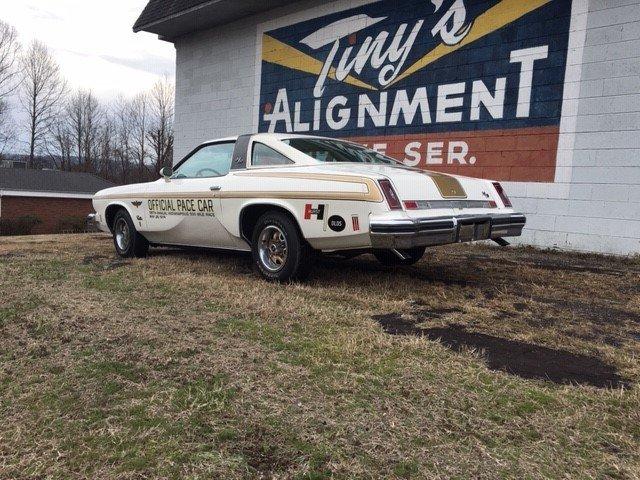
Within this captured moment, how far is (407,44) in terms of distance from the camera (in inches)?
400

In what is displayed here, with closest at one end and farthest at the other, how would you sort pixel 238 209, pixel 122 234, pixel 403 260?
1. pixel 238 209
2. pixel 403 260
3. pixel 122 234

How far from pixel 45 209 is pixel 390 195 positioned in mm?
44036

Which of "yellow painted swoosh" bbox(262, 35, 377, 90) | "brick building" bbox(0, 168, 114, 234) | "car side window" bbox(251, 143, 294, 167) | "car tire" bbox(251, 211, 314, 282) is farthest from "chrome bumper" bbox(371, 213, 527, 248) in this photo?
"brick building" bbox(0, 168, 114, 234)

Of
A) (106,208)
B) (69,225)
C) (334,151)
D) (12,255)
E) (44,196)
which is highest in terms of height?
(334,151)

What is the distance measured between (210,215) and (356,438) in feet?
12.7

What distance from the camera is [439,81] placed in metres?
9.67

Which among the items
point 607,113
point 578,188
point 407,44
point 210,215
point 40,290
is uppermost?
point 407,44

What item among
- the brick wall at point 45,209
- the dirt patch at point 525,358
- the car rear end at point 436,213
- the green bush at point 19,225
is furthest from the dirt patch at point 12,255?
the brick wall at point 45,209

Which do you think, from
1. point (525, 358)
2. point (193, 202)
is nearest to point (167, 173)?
point (193, 202)

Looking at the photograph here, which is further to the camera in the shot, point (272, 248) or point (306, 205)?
point (272, 248)

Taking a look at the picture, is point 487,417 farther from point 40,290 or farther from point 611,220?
point 611,220

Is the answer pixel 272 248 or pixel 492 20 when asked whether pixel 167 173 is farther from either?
pixel 492 20

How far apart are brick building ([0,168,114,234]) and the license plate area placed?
40.8 m

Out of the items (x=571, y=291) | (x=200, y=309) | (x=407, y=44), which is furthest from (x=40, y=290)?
(x=407, y=44)
